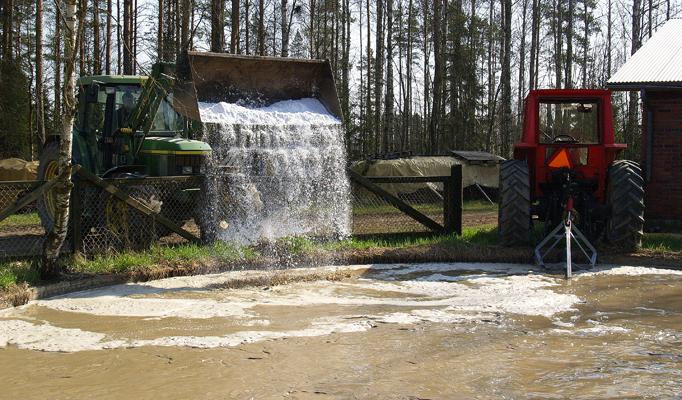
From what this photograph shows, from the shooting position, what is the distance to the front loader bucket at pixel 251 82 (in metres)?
9.63

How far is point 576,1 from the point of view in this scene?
127 ft

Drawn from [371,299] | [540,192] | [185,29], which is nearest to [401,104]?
[185,29]

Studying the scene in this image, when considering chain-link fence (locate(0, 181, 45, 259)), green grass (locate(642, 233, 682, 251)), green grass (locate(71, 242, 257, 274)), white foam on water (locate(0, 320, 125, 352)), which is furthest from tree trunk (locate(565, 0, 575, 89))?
white foam on water (locate(0, 320, 125, 352))

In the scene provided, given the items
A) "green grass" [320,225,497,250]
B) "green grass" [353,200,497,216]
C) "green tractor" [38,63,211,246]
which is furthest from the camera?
"green grass" [353,200,497,216]

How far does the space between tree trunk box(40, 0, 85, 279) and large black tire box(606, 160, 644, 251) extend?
712cm

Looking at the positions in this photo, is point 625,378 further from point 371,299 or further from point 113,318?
point 113,318

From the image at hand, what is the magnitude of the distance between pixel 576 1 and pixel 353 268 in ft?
114

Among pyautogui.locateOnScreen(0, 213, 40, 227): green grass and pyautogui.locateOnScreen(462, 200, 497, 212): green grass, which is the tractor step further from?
pyautogui.locateOnScreen(0, 213, 40, 227): green grass

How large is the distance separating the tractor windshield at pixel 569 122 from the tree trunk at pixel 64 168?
6531 millimetres

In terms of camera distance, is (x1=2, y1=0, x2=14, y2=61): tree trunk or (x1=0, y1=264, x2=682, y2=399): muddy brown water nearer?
(x1=0, y1=264, x2=682, y2=399): muddy brown water

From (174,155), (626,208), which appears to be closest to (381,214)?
(174,155)

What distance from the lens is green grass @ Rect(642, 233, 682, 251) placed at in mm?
9828

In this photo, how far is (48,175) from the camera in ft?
36.3

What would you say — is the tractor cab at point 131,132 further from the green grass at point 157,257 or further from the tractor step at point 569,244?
the tractor step at point 569,244
